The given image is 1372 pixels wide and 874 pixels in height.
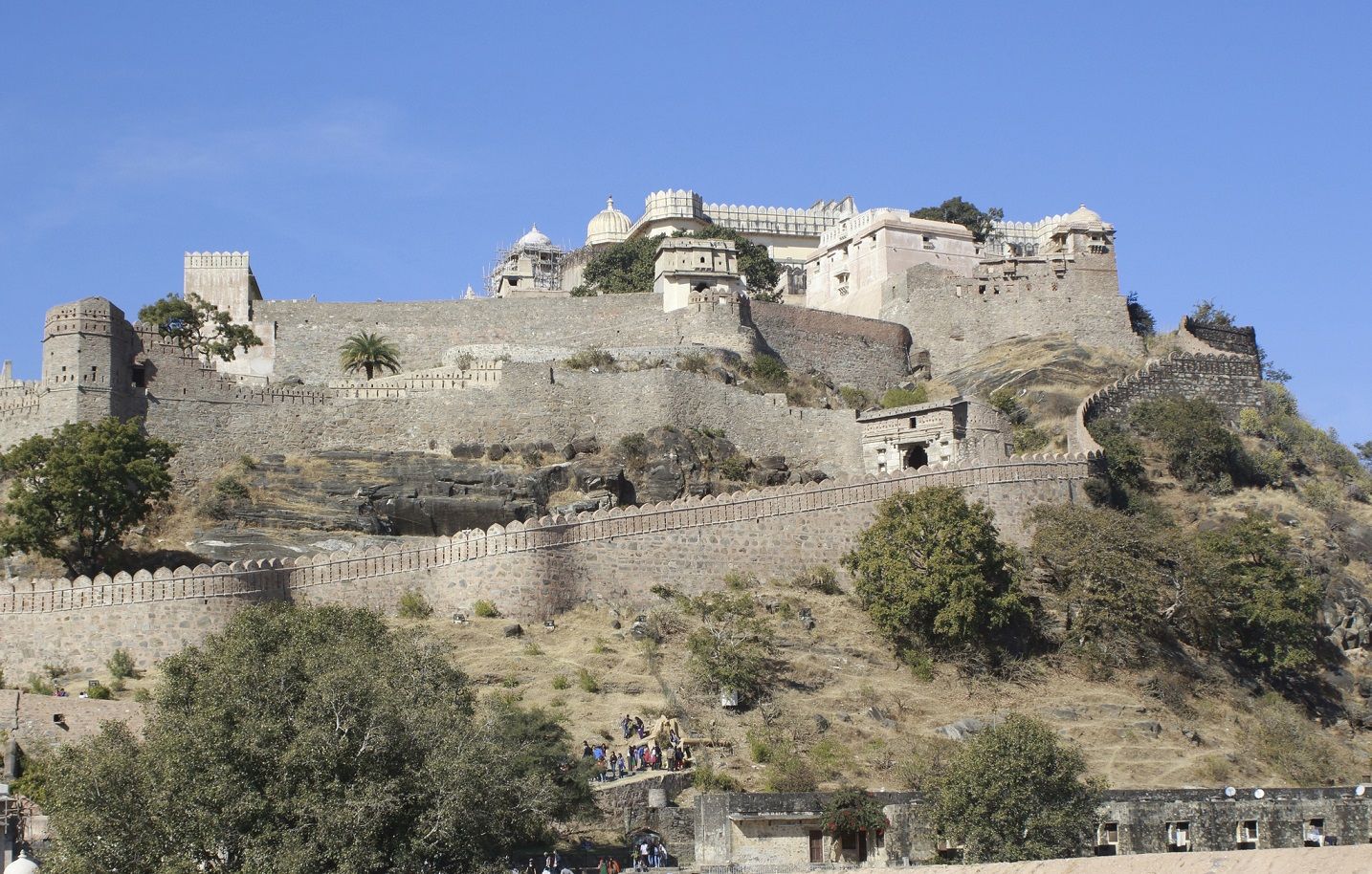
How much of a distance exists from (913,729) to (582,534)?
30.5 feet

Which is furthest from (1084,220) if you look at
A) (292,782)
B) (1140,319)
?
(292,782)

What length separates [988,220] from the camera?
86.4m

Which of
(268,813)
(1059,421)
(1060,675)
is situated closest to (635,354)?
(1059,421)

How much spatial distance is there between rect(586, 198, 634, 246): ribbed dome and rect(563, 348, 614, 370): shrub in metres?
24.1

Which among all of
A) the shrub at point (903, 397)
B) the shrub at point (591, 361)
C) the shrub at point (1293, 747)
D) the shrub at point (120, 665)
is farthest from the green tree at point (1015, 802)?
the shrub at point (591, 361)

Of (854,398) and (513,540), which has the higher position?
(854,398)

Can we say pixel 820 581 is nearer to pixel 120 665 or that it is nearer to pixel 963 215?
pixel 120 665

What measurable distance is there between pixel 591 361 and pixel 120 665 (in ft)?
83.8

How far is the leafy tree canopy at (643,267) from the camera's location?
76375 millimetres

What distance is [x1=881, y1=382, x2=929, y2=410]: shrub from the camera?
63.3 meters

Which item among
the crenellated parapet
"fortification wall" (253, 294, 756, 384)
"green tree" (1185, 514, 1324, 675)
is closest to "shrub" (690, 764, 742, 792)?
the crenellated parapet

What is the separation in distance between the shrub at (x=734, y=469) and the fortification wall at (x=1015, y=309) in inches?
605

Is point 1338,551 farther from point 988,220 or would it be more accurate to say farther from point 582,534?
point 988,220

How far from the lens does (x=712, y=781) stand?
36.5m
